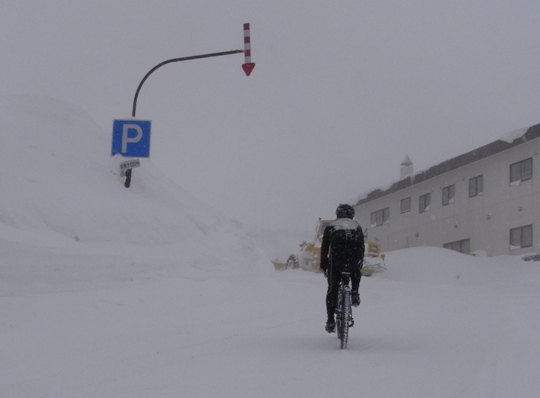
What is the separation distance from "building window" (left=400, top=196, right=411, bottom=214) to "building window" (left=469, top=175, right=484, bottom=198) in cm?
618

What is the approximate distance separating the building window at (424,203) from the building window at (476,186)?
399 centimetres

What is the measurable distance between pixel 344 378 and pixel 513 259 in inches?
919

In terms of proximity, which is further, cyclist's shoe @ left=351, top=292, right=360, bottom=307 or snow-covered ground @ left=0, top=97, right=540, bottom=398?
cyclist's shoe @ left=351, top=292, right=360, bottom=307

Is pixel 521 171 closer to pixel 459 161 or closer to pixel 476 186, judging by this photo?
pixel 476 186

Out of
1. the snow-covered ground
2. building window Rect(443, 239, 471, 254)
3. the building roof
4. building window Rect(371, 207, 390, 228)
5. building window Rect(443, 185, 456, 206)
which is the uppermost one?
the building roof

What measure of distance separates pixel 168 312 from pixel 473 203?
956 inches

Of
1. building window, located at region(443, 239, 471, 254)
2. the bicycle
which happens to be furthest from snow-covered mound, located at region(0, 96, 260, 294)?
building window, located at region(443, 239, 471, 254)

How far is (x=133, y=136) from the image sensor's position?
14.9 meters

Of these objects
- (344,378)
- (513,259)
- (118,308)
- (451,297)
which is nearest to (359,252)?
(344,378)

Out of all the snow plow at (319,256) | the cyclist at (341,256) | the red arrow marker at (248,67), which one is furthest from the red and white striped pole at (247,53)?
the snow plow at (319,256)

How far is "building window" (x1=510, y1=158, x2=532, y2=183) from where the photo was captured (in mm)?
27547

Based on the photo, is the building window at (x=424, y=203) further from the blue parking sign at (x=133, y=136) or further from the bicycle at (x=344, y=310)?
the bicycle at (x=344, y=310)

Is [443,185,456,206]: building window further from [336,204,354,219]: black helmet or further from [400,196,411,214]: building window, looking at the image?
[336,204,354,219]: black helmet

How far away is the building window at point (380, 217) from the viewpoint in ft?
134
